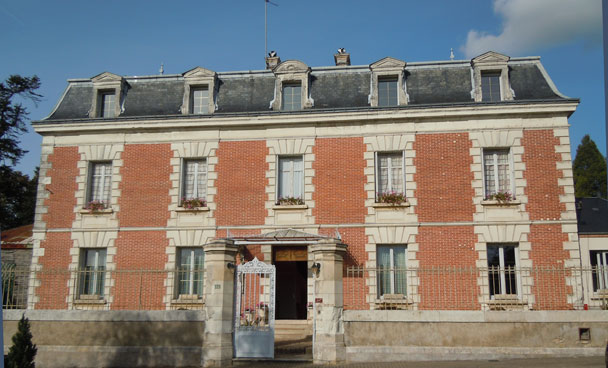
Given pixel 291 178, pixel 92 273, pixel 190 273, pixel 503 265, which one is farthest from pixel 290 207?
pixel 92 273

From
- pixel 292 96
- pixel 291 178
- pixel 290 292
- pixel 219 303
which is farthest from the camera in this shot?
pixel 290 292

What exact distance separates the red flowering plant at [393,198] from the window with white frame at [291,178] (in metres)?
2.57


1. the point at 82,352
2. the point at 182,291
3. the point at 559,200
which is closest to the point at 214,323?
the point at 82,352

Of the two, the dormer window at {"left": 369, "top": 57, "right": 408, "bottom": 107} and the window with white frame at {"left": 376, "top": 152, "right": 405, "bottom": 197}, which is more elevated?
the dormer window at {"left": 369, "top": 57, "right": 408, "bottom": 107}

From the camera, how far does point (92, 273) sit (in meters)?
17.6

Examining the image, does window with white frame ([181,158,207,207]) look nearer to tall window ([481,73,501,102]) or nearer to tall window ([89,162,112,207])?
tall window ([89,162,112,207])

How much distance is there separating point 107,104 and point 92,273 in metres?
5.91

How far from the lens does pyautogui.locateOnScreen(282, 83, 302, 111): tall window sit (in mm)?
18094

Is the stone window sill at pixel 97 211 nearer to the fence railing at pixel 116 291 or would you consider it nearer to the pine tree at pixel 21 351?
the fence railing at pixel 116 291

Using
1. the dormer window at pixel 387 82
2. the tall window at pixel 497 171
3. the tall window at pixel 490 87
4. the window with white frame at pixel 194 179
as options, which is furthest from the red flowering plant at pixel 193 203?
the tall window at pixel 490 87

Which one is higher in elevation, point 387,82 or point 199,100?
point 387,82

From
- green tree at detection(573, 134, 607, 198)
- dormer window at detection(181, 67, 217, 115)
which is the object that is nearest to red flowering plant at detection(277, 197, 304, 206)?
dormer window at detection(181, 67, 217, 115)

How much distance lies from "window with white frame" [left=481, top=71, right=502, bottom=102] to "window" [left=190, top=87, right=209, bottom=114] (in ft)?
30.2

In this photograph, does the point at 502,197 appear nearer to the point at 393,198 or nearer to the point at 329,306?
the point at 393,198
